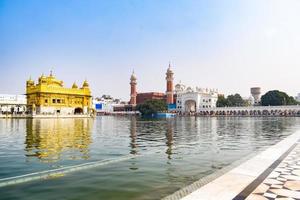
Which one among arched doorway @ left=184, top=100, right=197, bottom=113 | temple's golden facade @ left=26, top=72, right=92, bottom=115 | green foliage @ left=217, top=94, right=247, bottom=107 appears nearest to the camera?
temple's golden facade @ left=26, top=72, right=92, bottom=115

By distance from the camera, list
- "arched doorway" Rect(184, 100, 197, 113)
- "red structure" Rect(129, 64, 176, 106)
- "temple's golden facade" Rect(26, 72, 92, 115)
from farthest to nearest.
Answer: "red structure" Rect(129, 64, 176, 106) → "arched doorway" Rect(184, 100, 197, 113) → "temple's golden facade" Rect(26, 72, 92, 115)

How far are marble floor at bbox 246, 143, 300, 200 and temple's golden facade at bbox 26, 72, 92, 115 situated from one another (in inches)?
2899

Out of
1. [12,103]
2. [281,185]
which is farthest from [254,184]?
[12,103]

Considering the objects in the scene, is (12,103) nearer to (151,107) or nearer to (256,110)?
(151,107)

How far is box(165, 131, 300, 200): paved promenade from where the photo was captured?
5.58 m

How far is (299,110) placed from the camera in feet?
337

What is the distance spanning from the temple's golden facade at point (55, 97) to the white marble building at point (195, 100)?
2332 inches

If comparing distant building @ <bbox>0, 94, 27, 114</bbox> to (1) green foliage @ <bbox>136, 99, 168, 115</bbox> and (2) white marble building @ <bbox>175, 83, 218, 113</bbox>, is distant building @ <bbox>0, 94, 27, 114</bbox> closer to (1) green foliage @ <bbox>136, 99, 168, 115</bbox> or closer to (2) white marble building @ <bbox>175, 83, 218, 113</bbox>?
(1) green foliage @ <bbox>136, 99, 168, 115</bbox>

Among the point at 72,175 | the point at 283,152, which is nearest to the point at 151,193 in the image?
the point at 72,175

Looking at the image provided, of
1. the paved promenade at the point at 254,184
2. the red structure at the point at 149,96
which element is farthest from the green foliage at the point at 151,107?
the paved promenade at the point at 254,184

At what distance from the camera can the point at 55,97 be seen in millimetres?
81562

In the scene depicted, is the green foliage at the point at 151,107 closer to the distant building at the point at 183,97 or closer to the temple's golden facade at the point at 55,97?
the temple's golden facade at the point at 55,97

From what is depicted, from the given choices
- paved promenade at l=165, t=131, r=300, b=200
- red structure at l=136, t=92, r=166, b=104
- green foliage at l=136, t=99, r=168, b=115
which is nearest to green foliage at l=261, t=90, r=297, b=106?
green foliage at l=136, t=99, r=168, b=115

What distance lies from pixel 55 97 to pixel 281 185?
80.6m
